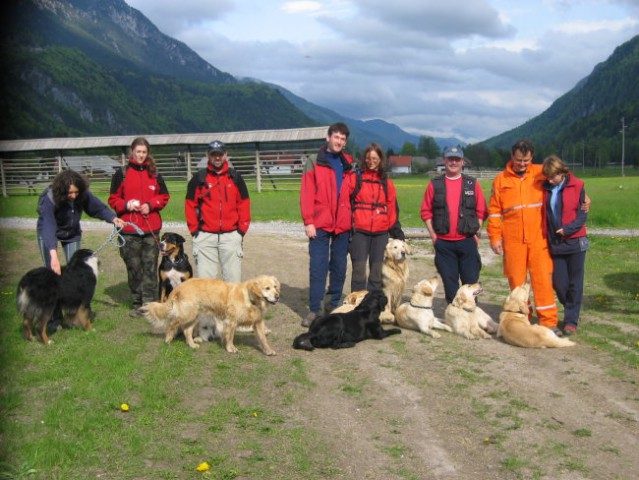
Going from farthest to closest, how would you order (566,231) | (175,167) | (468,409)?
1. (175,167)
2. (566,231)
3. (468,409)

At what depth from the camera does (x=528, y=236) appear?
748 cm

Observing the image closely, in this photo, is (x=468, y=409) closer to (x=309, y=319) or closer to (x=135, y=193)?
(x=309, y=319)

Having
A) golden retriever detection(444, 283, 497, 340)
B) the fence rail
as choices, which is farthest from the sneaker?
the fence rail

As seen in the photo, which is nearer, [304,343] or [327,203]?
[304,343]

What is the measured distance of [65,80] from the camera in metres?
138

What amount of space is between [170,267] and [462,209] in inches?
160

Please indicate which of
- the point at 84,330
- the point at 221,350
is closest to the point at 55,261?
the point at 84,330

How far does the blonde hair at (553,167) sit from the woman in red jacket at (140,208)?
5183 mm

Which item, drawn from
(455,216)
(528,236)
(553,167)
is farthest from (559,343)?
(553,167)

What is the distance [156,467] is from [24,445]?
1.01m

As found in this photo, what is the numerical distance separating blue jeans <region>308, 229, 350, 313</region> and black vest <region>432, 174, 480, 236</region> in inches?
49.3

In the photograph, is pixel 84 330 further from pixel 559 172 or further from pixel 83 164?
pixel 83 164

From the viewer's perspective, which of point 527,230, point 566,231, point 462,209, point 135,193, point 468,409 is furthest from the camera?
point 135,193

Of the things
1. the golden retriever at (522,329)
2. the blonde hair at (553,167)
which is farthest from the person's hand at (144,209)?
the blonde hair at (553,167)
